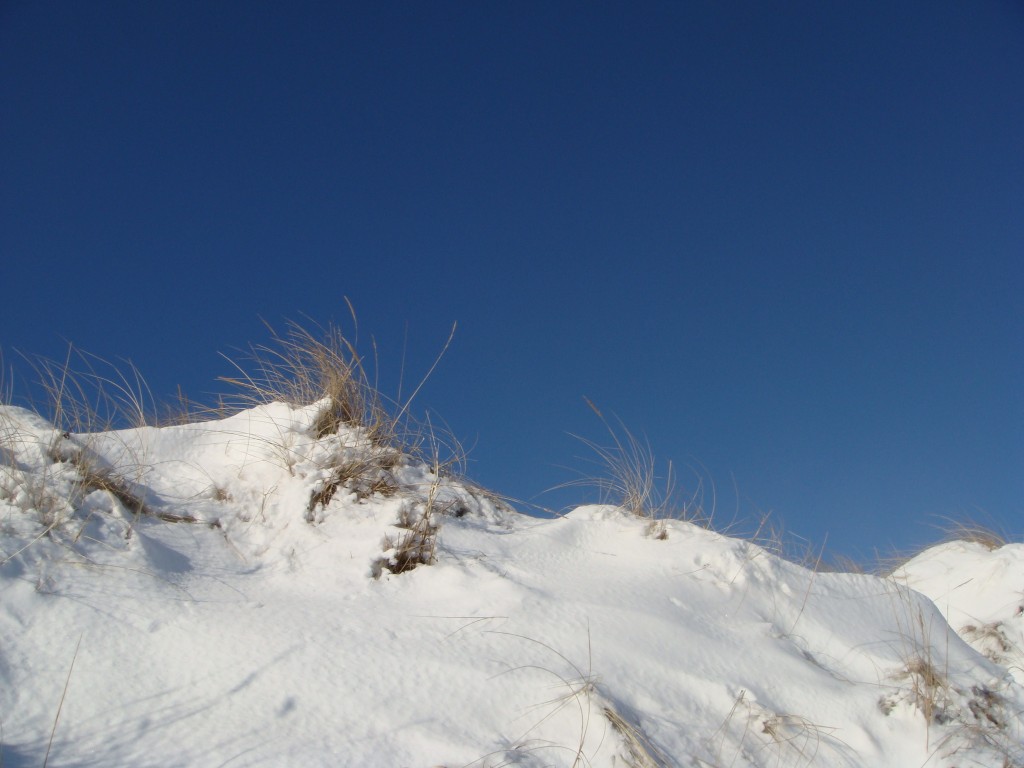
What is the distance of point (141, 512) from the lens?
9.68 ft

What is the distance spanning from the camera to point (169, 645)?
2.15 metres

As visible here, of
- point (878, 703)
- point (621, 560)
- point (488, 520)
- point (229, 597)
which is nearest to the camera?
point (229, 597)

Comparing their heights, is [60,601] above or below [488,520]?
below

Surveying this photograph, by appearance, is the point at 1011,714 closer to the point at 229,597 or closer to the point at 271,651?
the point at 271,651

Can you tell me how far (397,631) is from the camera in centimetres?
240

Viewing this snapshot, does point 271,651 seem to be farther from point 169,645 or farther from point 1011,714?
point 1011,714

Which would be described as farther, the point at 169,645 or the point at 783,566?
the point at 783,566

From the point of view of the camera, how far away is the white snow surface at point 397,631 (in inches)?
76.5

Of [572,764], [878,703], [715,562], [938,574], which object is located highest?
[938,574]

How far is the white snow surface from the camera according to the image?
194 cm

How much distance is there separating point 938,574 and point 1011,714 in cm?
256

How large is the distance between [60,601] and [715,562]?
2.43 m

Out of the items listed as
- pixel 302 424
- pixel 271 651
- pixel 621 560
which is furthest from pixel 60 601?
pixel 621 560

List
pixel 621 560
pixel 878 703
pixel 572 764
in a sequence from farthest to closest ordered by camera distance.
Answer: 1. pixel 621 560
2. pixel 878 703
3. pixel 572 764
